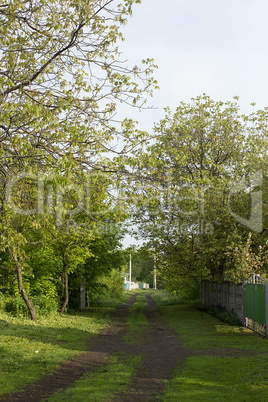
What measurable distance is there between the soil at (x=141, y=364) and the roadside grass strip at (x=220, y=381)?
13.7 inches

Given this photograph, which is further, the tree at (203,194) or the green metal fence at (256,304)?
the tree at (203,194)

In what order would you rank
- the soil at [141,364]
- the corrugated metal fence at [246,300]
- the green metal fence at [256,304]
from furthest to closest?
the corrugated metal fence at [246,300] → the green metal fence at [256,304] → the soil at [141,364]

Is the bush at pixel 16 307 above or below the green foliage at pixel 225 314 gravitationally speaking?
above

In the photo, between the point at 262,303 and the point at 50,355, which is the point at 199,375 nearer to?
the point at 50,355

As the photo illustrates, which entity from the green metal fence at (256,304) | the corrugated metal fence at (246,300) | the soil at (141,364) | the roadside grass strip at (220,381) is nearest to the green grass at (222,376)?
the roadside grass strip at (220,381)

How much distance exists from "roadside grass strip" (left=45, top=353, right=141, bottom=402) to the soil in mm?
159

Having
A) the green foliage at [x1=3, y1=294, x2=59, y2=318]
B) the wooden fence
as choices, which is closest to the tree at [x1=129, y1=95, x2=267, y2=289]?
the wooden fence

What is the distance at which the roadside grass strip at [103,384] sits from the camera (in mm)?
7575

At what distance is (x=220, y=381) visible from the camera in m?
8.78

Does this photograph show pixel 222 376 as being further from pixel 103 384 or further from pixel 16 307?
pixel 16 307

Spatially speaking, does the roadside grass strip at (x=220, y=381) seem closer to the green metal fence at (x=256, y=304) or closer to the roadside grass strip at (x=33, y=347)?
the roadside grass strip at (x=33, y=347)

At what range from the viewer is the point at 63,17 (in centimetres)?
952

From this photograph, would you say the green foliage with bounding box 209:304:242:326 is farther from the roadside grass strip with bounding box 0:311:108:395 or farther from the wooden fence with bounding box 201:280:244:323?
the roadside grass strip with bounding box 0:311:108:395

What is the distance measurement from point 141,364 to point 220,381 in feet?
8.62
